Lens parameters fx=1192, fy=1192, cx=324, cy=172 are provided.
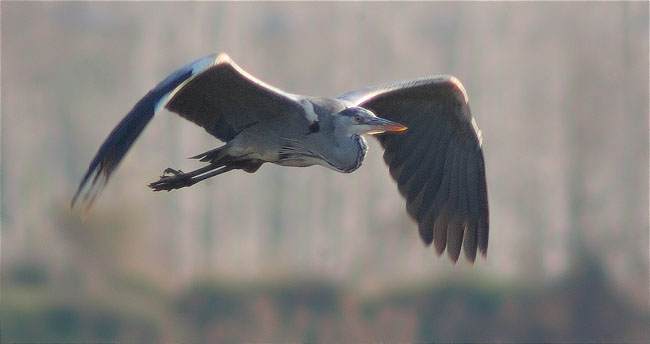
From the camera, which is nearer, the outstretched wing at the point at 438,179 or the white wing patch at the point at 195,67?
the white wing patch at the point at 195,67

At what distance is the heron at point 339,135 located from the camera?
13.8 ft

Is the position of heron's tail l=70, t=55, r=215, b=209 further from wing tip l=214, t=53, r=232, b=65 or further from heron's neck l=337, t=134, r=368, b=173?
heron's neck l=337, t=134, r=368, b=173

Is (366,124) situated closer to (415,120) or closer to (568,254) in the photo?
(415,120)

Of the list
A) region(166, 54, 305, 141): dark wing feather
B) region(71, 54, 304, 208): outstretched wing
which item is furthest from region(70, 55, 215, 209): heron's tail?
region(166, 54, 305, 141): dark wing feather

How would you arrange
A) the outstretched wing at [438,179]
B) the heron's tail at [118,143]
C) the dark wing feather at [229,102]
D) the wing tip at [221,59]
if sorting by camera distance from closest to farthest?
the heron's tail at [118,143]
the wing tip at [221,59]
the dark wing feather at [229,102]
the outstretched wing at [438,179]

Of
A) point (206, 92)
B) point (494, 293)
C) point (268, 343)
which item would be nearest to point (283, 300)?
point (268, 343)

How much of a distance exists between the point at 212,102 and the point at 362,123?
61 centimetres

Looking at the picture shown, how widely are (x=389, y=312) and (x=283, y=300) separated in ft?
2.45

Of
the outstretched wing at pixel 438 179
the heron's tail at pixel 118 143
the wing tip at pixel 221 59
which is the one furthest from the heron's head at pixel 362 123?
the heron's tail at pixel 118 143

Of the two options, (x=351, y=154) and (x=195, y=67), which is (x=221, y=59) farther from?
(x=351, y=154)

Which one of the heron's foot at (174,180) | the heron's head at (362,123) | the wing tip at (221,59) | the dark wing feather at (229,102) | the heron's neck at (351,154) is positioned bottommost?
the heron's foot at (174,180)

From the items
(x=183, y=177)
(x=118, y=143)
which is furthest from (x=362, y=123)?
(x=118, y=143)

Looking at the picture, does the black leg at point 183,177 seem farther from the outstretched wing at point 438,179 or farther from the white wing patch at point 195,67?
the outstretched wing at point 438,179

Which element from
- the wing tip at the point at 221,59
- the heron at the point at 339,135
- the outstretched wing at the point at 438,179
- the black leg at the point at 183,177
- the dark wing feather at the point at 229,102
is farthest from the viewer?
the outstretched wing at the point at 438,179
